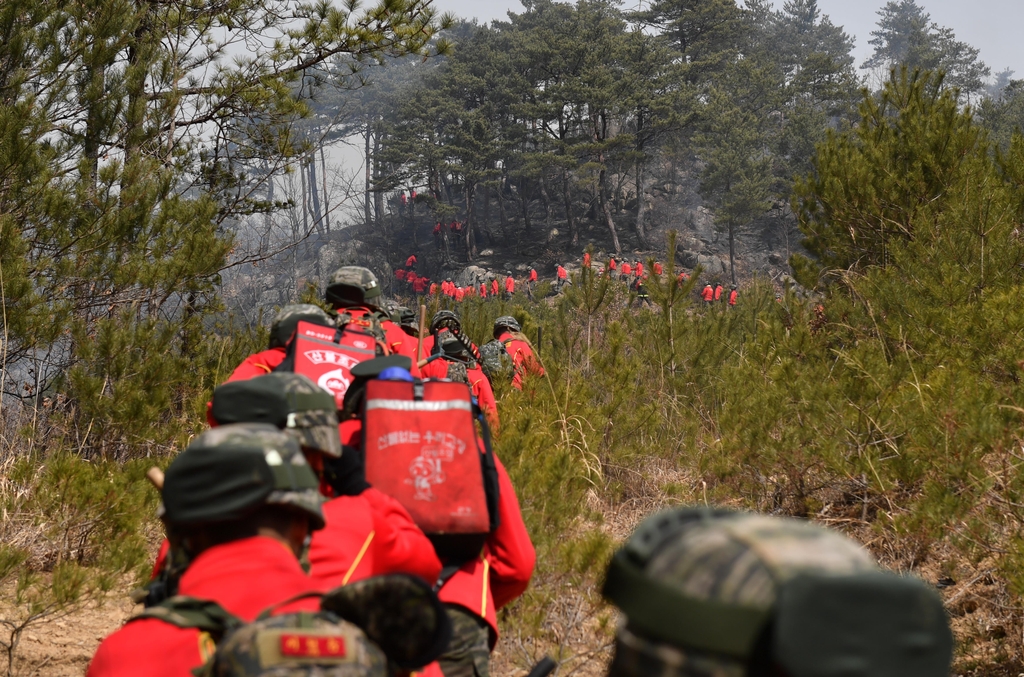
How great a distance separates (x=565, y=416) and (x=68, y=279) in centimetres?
306

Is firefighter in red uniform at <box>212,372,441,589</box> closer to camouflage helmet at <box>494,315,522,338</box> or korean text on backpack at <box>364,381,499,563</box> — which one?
korean text on backpack at <box>364,381,499,563</box>

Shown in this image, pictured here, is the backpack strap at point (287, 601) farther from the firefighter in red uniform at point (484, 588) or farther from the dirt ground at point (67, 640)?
the dirt ground at point (67, 640)

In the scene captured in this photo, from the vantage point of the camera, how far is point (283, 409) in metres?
1.98

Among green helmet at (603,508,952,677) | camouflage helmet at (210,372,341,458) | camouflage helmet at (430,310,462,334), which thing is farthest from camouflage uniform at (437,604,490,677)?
camouflage helmet at (430,310,462,334)

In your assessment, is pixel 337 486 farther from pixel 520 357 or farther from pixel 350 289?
pixel 520 357

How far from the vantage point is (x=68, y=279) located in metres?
5.03

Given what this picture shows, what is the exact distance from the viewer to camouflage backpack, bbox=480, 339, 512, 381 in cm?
623

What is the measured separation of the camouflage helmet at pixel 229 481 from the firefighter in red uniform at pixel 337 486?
1.44 ft

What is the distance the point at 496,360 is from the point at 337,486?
433cm

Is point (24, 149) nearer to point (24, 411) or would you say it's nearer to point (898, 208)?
point (24, 411)

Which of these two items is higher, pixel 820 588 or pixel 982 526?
pixel 820 588

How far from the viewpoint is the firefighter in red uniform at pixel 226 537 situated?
1289 millimetres

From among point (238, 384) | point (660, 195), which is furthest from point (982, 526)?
point (660, 195)

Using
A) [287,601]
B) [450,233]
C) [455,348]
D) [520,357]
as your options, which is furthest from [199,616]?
[450,233]
